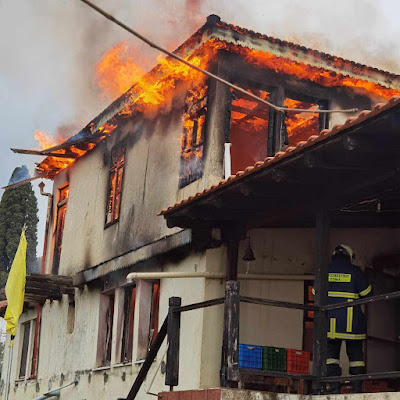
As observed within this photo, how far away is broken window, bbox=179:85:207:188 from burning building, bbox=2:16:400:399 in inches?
1.4

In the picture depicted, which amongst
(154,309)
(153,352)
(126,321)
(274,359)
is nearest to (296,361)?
(274,359)

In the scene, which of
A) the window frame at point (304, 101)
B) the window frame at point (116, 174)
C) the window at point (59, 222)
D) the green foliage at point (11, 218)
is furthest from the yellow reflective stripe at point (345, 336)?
the green foliage at point (11, 218)

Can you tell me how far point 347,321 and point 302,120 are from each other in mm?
6878

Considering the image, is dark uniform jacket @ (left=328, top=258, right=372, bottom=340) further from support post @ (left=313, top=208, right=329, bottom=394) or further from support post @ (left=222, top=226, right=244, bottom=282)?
support post @ (left=222, top=226, right=244, bottom=282)

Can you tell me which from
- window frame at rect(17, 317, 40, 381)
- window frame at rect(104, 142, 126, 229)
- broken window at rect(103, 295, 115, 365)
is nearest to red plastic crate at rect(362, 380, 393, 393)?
broken window at rect(103, 295, 115, 365)

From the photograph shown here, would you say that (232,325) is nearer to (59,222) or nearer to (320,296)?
(320,296)

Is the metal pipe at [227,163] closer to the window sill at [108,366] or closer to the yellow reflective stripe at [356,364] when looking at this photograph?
the window sill at [108,366]

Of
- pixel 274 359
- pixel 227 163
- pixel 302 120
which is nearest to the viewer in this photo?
pixel 274 359

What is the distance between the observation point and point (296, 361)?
1052 centimetres

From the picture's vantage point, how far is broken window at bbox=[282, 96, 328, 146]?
14.9 m

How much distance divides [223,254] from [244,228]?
85cm

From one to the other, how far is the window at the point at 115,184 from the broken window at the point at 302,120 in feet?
11.0

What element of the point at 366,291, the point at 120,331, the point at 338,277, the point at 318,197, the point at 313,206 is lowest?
the point at 120,331

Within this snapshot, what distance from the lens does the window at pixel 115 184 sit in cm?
1678
